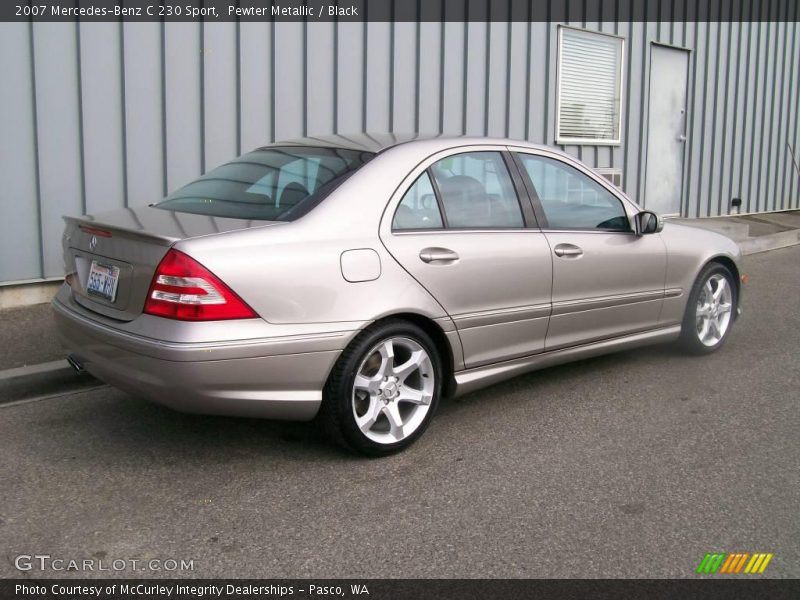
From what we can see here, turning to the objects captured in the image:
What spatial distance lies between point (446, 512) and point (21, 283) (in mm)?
4264

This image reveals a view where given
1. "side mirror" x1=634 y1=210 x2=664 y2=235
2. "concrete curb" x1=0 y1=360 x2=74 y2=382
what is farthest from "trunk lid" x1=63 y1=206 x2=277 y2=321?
"side mirror" x1=634 y1=210 x2=664 y2=235

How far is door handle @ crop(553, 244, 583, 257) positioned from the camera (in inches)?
181

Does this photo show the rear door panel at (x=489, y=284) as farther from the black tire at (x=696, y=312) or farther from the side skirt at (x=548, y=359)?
the black tire at (x=696, y=312)

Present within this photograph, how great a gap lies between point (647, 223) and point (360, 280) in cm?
213

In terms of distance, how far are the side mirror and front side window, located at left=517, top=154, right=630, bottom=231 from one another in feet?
0.22

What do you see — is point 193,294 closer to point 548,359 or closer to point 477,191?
point 477,191

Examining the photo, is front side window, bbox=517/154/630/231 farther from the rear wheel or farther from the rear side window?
the rear wheel

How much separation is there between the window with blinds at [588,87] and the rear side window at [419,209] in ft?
20.6

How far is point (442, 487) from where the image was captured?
11.9ft

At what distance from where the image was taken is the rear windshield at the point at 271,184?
3880 millimetres
